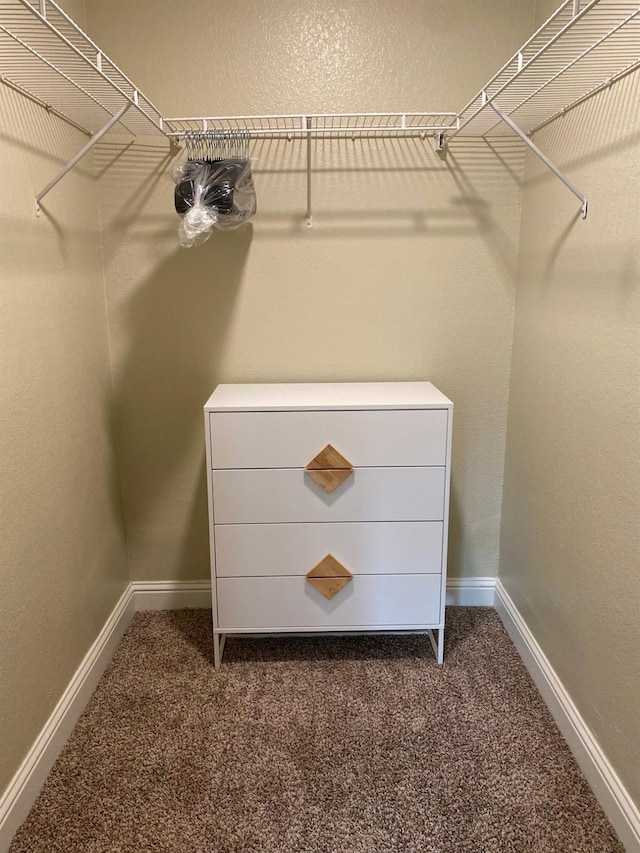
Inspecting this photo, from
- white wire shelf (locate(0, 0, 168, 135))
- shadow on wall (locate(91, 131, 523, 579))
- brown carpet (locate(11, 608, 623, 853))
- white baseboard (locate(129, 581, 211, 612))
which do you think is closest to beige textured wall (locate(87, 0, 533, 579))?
shadow on wall (locate(91, 131, 523, 579))

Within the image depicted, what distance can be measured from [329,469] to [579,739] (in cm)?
95

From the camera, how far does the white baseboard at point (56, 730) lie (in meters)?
1.28

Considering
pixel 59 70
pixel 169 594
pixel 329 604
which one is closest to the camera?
pixel 59 70

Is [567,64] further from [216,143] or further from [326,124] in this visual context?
[216,143]

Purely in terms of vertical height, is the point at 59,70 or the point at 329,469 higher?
the point at 59,70

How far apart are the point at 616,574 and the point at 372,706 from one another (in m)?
0.80

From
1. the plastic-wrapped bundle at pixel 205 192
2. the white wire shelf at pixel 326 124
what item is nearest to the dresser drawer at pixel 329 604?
the plastic-wrapped bundle at pixel 205 192

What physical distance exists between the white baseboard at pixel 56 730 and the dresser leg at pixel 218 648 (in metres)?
0.36

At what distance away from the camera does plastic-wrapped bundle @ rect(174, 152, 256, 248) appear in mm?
1573

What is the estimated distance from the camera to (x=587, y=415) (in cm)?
145

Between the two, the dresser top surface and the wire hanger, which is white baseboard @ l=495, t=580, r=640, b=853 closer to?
the dresser top surface

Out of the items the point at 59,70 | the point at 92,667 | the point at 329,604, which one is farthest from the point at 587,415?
the point at 92,667

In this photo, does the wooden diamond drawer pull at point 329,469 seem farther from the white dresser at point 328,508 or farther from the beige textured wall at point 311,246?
the beige textured wall at point 311,246

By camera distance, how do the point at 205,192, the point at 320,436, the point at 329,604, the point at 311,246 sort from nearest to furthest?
1. the point at 205,192
2. the point at 320,436
3. the point at 329,604
4. the point at 311,246
